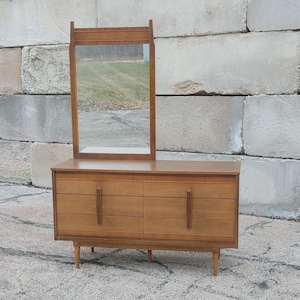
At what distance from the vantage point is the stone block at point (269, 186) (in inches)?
131

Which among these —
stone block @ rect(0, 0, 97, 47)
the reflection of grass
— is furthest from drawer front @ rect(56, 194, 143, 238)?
stone block @ rect(0, 0, 97, 47)

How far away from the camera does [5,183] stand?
448cm

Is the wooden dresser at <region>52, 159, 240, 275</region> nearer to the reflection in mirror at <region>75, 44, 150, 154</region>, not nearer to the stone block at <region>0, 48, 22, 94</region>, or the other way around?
the reflection in mirror at <region>75, 44, 150, 154</region>

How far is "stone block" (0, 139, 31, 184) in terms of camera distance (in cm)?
435

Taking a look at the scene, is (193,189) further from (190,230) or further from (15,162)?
(15,162)

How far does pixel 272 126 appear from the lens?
3326mm

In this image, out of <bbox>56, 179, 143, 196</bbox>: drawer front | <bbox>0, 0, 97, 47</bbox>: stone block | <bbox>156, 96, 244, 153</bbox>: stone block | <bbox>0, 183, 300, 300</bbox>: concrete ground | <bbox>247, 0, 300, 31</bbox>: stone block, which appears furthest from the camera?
<bbox>0, 0, 97, 47</bbox>: stone block

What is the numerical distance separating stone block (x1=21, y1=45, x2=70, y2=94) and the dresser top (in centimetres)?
169

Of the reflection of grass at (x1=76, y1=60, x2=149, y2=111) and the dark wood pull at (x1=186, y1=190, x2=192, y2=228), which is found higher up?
the reflection of grass at (x1=76, y1=60, x2=149, y2=111)

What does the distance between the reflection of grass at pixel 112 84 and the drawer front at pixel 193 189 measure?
55 centimetres

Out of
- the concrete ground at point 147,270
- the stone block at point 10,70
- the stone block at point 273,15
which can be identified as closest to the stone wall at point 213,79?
the stone block at point 273,15

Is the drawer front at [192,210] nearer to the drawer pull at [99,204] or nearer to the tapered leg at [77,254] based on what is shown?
the drawer pull at [99,204]

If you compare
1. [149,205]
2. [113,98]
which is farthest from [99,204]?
[113,98]

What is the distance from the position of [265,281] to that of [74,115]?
4.72 ft
